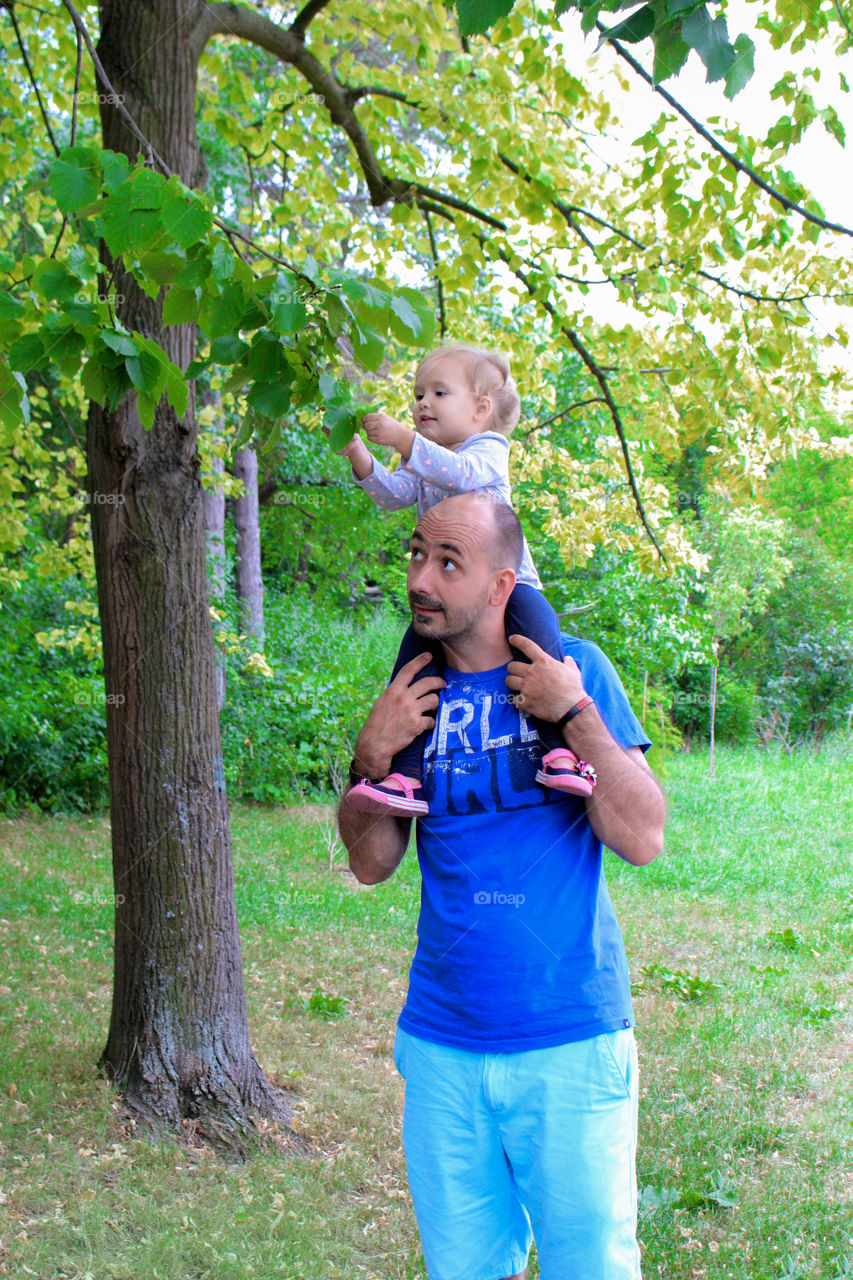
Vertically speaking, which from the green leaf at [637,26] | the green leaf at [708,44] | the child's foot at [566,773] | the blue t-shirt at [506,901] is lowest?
the blue t-shirt at [506,901]

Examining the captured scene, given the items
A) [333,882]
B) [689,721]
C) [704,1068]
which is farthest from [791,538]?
[704,1068]

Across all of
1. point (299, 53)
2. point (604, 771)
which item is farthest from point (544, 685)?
point (299, 53)

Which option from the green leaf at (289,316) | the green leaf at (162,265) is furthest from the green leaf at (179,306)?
the green leaf at (289,316)

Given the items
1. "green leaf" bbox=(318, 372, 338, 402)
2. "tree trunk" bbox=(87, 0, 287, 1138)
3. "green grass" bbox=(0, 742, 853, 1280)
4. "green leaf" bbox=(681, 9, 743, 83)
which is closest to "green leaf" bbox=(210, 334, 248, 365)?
"green leaf" bbox=(318, 372, 338, 402)

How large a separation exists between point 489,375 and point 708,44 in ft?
2.72

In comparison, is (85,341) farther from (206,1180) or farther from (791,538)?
(791,538)

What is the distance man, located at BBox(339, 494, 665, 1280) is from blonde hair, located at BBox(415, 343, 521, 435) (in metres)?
0.58

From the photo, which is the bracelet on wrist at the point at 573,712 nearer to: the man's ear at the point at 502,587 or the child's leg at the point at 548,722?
the child's leg at the point at 548,722

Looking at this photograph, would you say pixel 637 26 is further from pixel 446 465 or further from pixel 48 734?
pixel 48 734

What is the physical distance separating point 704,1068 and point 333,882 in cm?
392

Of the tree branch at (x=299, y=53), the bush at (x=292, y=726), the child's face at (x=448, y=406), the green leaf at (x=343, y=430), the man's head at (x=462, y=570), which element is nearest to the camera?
the man's head at (x=462, y=570)

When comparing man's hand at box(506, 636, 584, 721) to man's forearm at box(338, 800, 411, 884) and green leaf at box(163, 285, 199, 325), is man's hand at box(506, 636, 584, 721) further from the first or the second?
green leaf at box(163, 285, 199, 325)

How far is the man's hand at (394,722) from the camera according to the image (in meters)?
1.87

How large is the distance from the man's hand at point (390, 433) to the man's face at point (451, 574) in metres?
0.40
